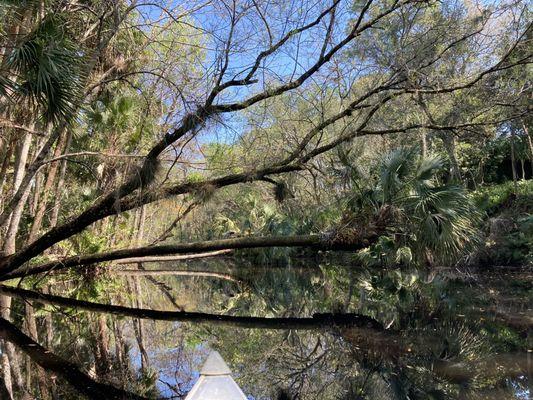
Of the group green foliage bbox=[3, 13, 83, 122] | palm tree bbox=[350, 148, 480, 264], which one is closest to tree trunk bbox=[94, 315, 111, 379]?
green foliage bbox=[3, 13, 83, 122]

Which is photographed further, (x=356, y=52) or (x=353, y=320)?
(x=356, y=52)

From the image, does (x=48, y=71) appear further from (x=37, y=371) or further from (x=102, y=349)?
(x=37, y=371)

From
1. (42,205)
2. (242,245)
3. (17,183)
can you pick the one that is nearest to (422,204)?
(242,245)

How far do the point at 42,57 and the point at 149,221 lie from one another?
19.4 m

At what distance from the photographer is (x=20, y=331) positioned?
7020mm

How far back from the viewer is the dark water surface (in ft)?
15.4

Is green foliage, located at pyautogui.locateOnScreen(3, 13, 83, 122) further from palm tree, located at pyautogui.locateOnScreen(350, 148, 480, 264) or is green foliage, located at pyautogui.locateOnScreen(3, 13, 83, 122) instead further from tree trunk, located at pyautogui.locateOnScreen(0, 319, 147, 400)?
palm tree, located at pyautogui.locateOnScreen(350, 148, 480, 264)

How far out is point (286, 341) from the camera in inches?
265

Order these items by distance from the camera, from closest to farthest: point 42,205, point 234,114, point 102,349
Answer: point 102,349
point 234,114
point 42,205

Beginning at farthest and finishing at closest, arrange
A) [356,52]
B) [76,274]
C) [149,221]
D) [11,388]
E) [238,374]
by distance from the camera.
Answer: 1. [149,221]
2. [76,274]
3. [356,52]
4. [238,374]
5. [11,388]

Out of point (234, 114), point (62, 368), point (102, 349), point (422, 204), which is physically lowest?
point (62, 368)

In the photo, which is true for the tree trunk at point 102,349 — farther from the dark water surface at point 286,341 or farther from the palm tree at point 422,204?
the palm tree at point 422,204

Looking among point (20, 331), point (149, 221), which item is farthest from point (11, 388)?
point (149, 221)

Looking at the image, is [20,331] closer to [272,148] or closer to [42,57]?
[42,57]
